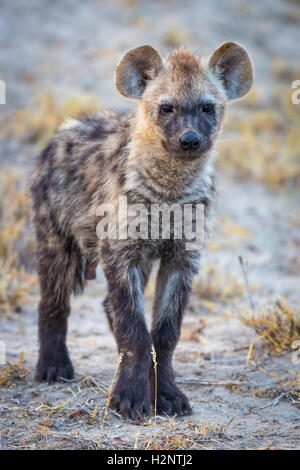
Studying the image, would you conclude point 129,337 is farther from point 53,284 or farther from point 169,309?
point 53,284

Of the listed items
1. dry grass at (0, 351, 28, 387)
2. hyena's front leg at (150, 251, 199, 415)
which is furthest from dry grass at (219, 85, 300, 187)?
dry grass at (0, 351, 28, 387)

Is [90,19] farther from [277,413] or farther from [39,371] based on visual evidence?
[277,413]

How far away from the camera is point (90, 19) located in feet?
38.9

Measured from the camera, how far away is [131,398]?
10.4 feet

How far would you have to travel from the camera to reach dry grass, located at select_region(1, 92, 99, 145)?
7711mm

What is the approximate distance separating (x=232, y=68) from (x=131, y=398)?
209 centimetres

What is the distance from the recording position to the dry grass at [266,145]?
26.0ft

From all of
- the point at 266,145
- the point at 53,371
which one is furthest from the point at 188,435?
the point at 266,145

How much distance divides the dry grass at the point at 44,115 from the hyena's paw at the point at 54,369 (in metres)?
4.05

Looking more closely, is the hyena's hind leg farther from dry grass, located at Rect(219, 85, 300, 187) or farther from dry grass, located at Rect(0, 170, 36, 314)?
dry grass, located at Rect(219, 85, 300, 187)

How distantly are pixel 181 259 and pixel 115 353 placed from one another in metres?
1.18

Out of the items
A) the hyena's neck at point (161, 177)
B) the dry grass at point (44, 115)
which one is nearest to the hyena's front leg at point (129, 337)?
the hyena's neck at point (161, 177)

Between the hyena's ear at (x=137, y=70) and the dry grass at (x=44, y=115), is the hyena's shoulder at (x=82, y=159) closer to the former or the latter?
the hyena's ear at (x=137, y=70)

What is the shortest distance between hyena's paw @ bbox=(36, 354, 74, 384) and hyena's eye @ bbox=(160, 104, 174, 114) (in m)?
1.68
